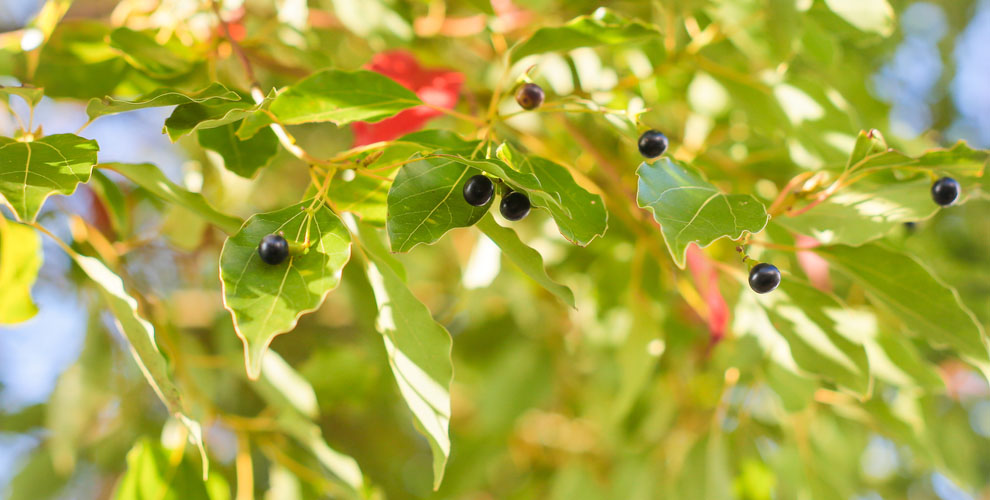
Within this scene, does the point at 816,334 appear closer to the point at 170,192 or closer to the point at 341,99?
the point at 341,99

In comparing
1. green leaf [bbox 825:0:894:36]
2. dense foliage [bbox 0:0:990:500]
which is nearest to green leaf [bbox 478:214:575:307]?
dense foliage [bbox 0:0:990:500]

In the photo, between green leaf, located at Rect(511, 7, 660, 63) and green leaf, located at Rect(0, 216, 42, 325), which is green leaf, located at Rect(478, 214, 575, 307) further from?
green leaf, located at Rect(0, 216, 42, 325)

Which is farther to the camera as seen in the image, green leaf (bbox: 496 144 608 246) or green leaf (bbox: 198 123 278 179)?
green leaf (bbox: 198 123 278 179)

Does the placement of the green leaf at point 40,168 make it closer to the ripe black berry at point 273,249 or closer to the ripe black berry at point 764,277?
the ripe black berry at point 273,249

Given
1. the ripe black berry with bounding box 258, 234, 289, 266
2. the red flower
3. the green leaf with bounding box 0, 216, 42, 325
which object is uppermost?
the ripe black berry with bounding box 258, 234, 289, 266

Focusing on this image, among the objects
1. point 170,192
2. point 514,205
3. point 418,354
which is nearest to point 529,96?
point 514,205
